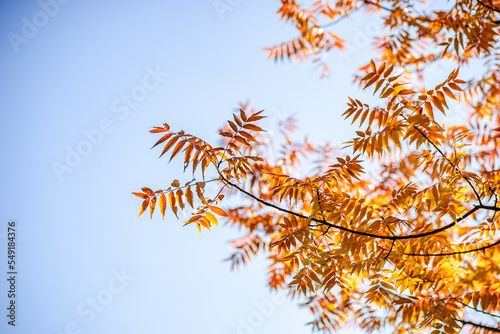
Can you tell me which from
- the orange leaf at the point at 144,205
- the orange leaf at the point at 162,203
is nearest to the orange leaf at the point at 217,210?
the orange leaf at the point at 162,203

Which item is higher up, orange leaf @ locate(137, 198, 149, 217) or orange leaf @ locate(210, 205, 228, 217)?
orange leaf @ locate(210, 205, 228, 217)

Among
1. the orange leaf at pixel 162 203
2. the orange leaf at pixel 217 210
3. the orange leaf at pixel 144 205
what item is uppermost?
the orange leaf at pixel 217 210

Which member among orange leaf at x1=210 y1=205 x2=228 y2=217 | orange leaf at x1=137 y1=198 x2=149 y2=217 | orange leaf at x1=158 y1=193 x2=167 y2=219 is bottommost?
orange leaf at x1=137 y1=198 x2=149 y2=217

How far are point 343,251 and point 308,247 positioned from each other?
271 millimetres

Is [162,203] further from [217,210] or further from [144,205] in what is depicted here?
[217,210]

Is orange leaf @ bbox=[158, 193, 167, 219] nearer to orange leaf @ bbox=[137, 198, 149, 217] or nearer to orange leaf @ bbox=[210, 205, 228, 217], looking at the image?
orange leaf @ bbox=[137, 198, 149, 217]

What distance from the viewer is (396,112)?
2463 millimetres

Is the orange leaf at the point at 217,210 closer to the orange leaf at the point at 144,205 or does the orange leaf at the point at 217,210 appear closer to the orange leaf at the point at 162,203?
the orange leaf at the point at 162,203

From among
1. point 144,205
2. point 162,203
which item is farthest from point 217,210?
point 144,205

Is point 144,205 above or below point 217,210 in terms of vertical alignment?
below

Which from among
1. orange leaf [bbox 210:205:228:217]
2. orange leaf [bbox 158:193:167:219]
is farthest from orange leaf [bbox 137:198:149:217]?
orange leaf [bbox 210:205:228:217]

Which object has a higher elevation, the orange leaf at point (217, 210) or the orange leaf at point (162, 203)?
the orange leaf at point (217, 210)

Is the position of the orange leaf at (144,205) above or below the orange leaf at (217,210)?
below

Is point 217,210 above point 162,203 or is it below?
above
